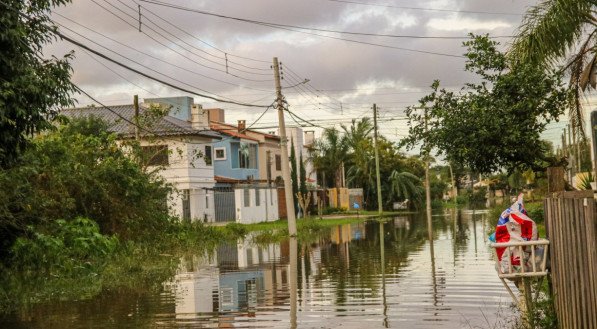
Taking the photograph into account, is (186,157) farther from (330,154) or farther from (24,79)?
(24,79)

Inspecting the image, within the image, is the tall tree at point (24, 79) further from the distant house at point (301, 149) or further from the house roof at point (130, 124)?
the distant house at point (301, 149)

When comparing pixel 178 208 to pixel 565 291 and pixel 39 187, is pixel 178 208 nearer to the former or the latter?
pixel 39 187

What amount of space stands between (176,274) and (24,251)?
4.22 metres

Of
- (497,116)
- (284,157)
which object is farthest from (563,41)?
(284,157)

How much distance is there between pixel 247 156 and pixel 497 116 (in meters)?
51.7

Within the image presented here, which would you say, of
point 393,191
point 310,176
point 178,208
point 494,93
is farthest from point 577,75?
point 310,176

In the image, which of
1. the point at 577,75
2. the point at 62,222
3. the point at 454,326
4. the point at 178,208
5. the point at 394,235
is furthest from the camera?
the point at 178,208

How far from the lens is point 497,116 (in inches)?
611

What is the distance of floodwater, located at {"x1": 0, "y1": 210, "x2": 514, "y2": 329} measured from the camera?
1409 cm

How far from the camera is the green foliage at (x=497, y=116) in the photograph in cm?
1546

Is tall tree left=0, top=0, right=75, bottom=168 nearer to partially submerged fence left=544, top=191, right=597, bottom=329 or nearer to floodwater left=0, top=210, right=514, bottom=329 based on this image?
floodwater left=0, top=210, right=514, bottom=329

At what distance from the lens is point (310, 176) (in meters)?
87.3

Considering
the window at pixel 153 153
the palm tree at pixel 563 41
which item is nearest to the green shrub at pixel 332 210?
the window at pixel 153 153

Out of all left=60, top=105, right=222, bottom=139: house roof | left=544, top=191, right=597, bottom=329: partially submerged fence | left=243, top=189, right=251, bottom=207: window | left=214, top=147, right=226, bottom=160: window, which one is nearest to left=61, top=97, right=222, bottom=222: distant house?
left=60, top=105, right=222, bottom=139: house roof
